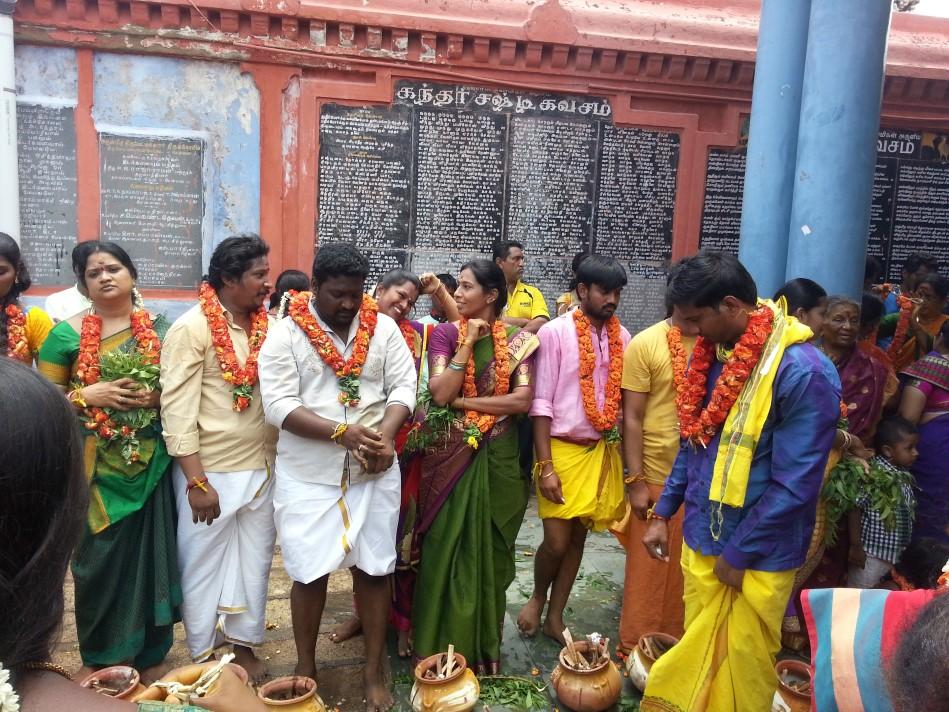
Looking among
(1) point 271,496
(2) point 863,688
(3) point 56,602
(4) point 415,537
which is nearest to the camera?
(3) point 56,602

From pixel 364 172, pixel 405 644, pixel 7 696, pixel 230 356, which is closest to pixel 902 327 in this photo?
pixel 405 644

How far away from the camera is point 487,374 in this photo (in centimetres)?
365

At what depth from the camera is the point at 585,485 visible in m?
3.79

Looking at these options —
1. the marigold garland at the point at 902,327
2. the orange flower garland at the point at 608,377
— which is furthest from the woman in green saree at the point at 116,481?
the marigold garland at the point at 902,327

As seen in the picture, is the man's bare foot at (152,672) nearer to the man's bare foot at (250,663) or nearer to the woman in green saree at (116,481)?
the woman in green saree at (116,481)

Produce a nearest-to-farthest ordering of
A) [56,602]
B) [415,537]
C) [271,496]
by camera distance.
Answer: [56,602] → [271,496] → [415,537]

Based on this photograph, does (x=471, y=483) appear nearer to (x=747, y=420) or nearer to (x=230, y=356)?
(x=230, y=356)

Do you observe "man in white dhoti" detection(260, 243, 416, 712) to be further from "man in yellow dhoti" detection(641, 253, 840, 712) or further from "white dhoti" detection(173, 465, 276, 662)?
"man in yellow dhoti" detection(641, 253, 840, 712)

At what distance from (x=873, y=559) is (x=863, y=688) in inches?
112

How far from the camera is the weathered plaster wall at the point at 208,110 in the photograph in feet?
21.4

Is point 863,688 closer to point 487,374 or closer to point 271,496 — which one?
point 487,374

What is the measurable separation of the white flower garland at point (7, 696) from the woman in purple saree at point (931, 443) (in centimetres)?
422

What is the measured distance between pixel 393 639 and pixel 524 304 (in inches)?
140

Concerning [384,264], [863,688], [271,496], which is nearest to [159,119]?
[384,264]
